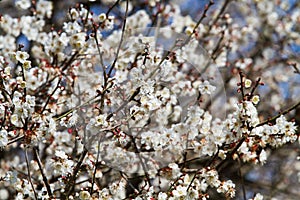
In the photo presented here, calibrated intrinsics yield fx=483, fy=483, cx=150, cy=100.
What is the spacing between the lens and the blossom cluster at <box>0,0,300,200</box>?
297cm

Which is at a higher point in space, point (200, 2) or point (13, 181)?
point (200, 2)

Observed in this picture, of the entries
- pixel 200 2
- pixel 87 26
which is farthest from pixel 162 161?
pixel 200 2

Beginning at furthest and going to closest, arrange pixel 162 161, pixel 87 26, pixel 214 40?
pixel 214 40, pixel 87 26, pixel 162 161

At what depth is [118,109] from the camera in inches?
121

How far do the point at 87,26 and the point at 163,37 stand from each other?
900 millimetres

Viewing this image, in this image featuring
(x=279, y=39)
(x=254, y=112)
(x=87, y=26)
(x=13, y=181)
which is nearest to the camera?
A: (x=254, y=112)

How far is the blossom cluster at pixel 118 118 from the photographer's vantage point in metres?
2.97

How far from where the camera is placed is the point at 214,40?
5.73 m

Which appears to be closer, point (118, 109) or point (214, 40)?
point (118, 109)

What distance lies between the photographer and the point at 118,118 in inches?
121

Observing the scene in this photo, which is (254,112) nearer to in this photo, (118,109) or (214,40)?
(118,109)

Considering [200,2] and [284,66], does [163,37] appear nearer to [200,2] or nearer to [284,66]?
[200,2]

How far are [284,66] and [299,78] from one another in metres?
0.34

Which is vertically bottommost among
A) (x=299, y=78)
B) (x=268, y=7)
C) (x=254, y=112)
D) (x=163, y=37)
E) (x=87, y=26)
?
(x=254, y=112)
